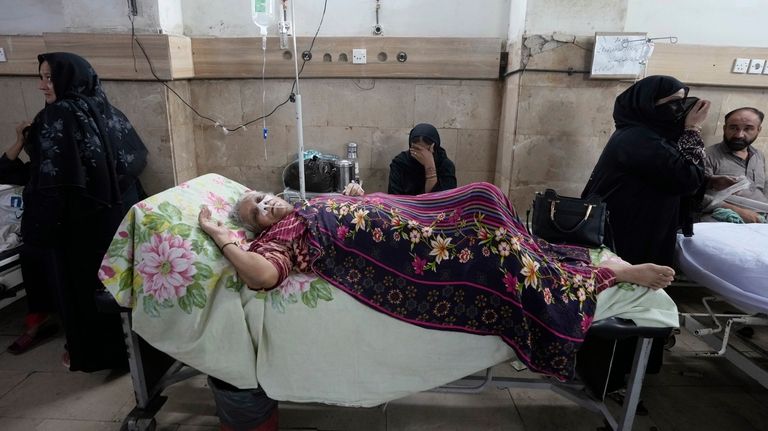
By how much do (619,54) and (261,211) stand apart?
7.15 ft

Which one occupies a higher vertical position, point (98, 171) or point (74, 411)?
point (98, 171)

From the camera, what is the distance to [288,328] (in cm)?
137

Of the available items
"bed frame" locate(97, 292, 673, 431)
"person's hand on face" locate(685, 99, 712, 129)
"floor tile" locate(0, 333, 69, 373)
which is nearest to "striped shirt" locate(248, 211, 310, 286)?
"bed frame" locate(97, 292, 673, 431)

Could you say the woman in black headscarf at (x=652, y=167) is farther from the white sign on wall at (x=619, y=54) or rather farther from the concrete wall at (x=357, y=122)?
the concrete wall at (x=357, y=122)

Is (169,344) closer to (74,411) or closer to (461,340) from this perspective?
(74,411)

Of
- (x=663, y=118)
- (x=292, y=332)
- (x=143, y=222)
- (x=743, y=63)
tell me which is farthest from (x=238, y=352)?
(x=743, y=63)

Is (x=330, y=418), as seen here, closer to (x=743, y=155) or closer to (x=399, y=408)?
(x=399, y=408)

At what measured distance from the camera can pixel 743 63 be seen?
2727 mm

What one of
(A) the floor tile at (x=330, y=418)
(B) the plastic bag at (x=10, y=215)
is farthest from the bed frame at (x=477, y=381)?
(B) the plastic bag at (x=10, y=215)

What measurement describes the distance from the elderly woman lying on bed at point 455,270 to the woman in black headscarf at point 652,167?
1.58 ft

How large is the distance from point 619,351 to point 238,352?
5.07 feet

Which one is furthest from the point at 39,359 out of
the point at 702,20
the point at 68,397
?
the point at 702,20

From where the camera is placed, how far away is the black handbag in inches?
68.2

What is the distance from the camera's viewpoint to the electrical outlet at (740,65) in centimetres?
272
